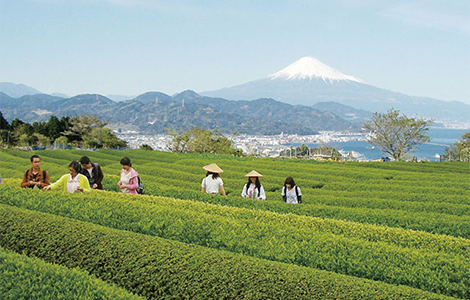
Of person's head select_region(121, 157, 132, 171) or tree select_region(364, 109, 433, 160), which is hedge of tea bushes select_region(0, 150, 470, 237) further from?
tree select_region(364, 109, 433, 160)

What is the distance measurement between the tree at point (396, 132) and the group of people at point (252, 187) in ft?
124

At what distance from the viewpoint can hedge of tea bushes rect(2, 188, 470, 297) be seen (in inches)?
240

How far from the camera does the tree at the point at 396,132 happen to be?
4491 centimetres

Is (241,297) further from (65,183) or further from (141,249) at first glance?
(65,183)

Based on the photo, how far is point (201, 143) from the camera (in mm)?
47938

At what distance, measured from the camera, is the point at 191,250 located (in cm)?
620

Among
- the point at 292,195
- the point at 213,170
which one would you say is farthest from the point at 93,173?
the point at 292,195

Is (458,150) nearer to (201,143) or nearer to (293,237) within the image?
(201,143)

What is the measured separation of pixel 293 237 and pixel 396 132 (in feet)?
140

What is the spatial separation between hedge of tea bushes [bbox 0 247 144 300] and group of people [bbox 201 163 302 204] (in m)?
5.97

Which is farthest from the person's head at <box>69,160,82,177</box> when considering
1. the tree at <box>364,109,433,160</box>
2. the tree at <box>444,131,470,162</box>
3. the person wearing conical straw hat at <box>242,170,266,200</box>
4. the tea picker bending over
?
the tree at <box>444,131,470,162</box>

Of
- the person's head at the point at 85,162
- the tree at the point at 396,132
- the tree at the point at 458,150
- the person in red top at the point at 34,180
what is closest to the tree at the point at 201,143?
the tree at the point at 396,132

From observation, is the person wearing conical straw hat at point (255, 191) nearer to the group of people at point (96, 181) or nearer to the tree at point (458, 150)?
the group of people at point (96, 181)

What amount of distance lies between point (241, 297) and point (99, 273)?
2.35m
